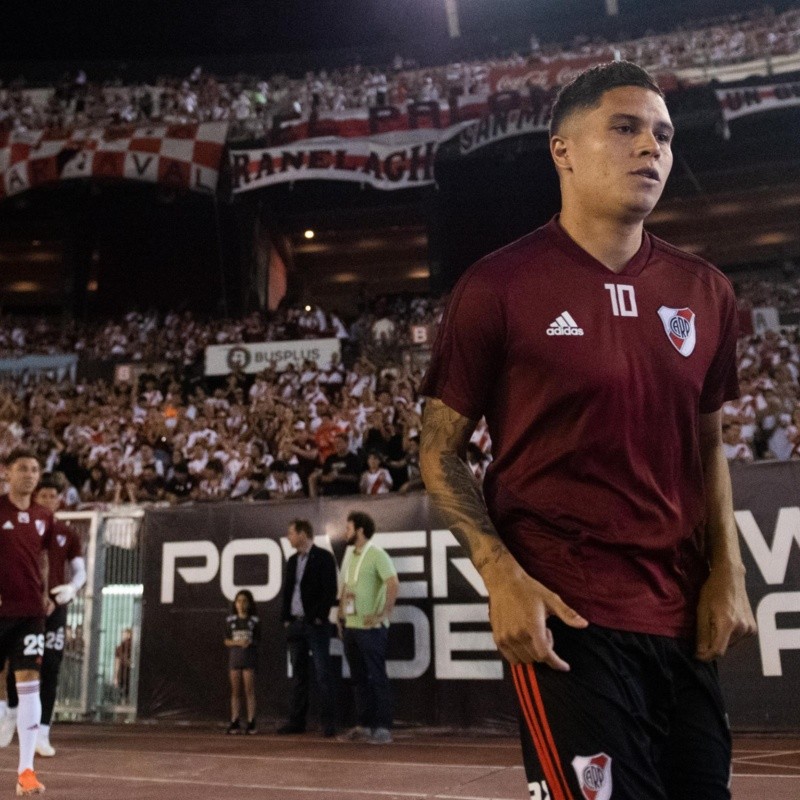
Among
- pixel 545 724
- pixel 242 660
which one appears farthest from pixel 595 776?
pixel 242 660

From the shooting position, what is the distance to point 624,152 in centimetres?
209

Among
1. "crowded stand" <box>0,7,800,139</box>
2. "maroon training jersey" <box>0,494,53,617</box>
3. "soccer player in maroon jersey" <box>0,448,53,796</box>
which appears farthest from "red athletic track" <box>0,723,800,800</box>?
"crowded stand" <box>0,7,800,139</box>

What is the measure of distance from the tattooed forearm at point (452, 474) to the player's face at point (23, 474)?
4.94 metres

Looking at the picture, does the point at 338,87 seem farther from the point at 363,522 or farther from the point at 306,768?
the point at 306,768

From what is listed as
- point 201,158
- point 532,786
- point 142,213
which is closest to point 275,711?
point 532,786

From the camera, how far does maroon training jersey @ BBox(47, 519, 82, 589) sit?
7602mm

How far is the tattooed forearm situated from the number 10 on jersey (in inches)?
15.5

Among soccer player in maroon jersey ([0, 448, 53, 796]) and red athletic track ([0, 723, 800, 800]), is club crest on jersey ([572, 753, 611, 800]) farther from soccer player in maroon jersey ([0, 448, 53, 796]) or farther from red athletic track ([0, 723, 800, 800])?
soccer player in maroon jersey ([0, 448, 53, 796])

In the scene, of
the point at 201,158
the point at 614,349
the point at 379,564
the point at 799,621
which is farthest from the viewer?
the point at 201,158

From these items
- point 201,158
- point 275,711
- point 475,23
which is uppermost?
point 475,23

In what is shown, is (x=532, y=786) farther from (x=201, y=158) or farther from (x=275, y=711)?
(x=201, y=158)

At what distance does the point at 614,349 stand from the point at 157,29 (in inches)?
1451

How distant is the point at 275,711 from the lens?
9.58 meters

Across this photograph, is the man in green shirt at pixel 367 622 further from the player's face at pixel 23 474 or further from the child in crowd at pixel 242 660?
the player's face at pixel 23 474
